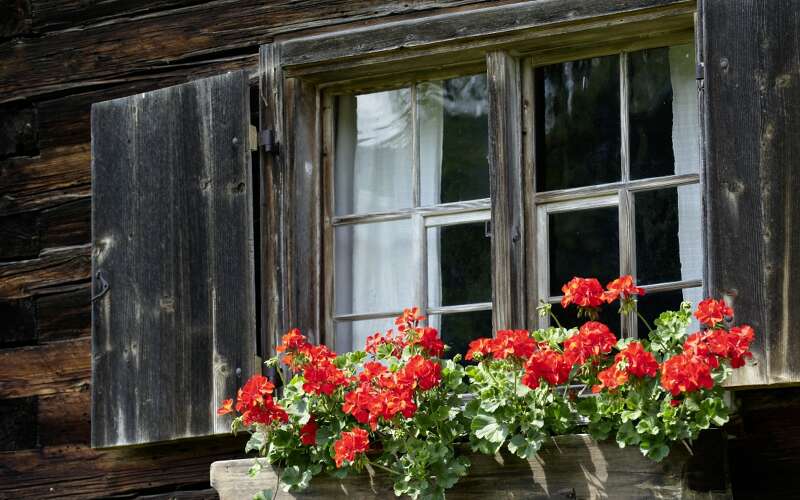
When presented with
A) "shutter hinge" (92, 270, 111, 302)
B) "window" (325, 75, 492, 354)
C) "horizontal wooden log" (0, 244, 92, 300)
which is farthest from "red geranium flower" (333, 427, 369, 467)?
"horizontal wooden log" (0, 244, 92, 300)

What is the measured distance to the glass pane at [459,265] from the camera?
5.11 m

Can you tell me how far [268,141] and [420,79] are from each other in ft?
1.81

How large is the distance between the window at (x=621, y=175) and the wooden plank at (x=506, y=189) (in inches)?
3.4

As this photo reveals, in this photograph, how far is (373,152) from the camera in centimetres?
539

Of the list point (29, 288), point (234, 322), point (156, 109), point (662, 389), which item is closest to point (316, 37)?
point (156, 109)

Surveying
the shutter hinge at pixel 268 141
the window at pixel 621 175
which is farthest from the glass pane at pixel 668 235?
the shutter hinge at pixel 268 141

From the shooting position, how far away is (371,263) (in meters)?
5.31

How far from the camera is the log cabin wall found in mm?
5348

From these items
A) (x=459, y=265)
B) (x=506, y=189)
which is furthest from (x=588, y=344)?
(x=459, y=265)

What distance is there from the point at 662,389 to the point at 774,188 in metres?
0.64

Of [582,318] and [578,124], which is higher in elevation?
[578,124]

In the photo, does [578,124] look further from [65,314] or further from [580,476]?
[65,314]

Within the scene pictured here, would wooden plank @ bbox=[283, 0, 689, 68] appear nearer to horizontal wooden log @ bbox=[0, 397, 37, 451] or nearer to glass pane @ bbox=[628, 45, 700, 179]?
glass pane @ bbox=[628, 45, 700, 179]

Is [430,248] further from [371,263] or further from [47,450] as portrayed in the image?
[47,450]
